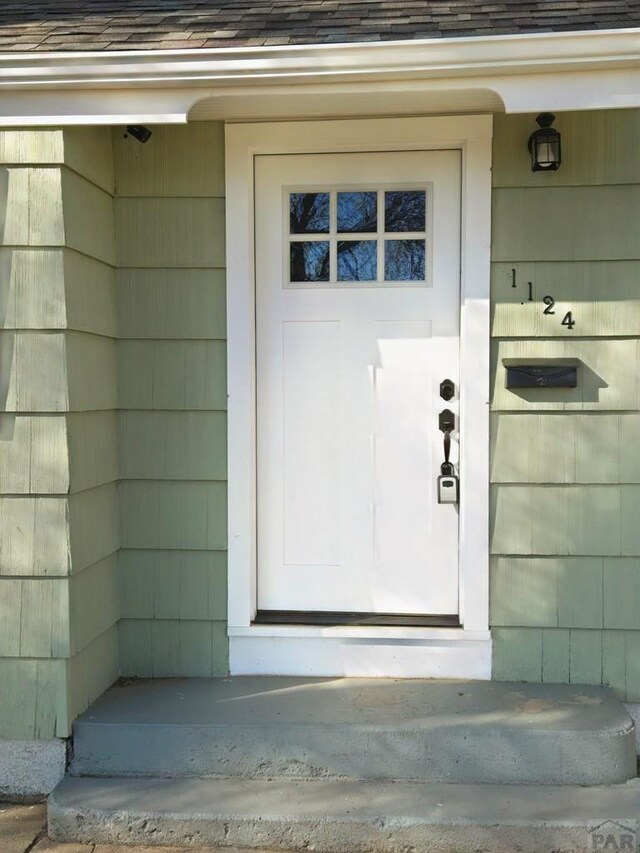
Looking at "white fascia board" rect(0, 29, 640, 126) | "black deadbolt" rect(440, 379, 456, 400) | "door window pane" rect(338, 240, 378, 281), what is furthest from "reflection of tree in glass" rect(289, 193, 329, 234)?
"black deadbolt" rect(440, 379, 456, 400)

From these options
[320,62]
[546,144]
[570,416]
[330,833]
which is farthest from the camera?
[570,416]

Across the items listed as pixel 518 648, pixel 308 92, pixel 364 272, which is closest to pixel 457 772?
pixel 518 648

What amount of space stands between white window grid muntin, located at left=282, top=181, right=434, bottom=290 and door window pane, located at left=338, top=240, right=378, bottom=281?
0.01 meters

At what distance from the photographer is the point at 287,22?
2.64 metres

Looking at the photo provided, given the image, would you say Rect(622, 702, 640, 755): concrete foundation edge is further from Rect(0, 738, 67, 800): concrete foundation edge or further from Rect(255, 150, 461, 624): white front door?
Rect(0, 738, 67, 800): concrete foundation edge

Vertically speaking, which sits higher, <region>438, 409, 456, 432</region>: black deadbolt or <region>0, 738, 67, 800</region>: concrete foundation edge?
<region>438, 409, 456, 432</region>: black deadbolt

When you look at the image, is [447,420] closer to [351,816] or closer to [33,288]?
[351,816]

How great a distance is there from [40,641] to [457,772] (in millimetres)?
1487

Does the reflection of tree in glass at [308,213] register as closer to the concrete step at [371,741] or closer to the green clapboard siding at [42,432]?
the green clapboard siding at [42,432]

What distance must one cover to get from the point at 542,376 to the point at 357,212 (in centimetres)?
98

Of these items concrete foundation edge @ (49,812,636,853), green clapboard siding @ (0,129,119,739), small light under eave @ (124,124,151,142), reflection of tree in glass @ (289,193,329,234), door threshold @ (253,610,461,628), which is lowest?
concrete foundation edge @ (49,812,636,853)

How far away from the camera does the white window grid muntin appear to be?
2.95 meters

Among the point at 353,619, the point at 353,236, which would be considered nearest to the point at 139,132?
the point at 353,236

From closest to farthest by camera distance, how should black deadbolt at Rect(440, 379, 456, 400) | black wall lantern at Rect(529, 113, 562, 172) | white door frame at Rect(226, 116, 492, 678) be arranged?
1. black wall lantern at Rect(529, 113, 562, 172)
2. white door frame at Rect(226, 116, 492, 678)
3. black deadbolt at Rect(440, 379, 456, 400)
